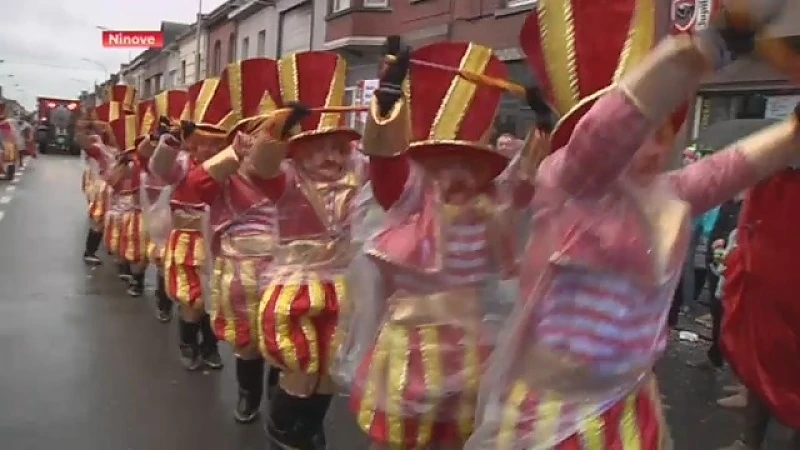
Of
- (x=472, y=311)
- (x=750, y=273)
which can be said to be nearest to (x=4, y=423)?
(x=472, y=311)

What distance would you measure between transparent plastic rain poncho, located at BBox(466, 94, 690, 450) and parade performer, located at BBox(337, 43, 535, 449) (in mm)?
560

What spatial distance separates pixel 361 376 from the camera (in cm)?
316

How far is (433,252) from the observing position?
3086mm

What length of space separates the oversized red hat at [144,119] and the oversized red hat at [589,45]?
20.7 ft

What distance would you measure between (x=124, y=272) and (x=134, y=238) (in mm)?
1256

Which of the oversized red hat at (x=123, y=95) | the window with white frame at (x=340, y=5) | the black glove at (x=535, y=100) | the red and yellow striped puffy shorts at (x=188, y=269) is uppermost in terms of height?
the window with white frame at (x=340, y=5)

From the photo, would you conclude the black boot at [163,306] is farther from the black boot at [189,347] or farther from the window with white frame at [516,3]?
the window with white frame at [516,3]

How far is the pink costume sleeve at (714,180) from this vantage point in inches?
95.3

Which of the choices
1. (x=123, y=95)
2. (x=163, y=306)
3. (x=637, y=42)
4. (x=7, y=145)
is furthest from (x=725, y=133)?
(x=7, y=145)

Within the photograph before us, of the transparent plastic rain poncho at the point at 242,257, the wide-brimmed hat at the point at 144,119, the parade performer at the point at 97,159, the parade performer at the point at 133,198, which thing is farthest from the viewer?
the parade performer at the point at 97,159

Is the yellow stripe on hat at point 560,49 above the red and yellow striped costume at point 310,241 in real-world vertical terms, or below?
above

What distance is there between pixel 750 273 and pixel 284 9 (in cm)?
2336

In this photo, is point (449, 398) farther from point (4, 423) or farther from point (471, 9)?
point (471, 9)

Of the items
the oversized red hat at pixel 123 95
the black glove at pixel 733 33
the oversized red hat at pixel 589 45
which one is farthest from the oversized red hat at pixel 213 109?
the oversized red hat at pixel 123 95
